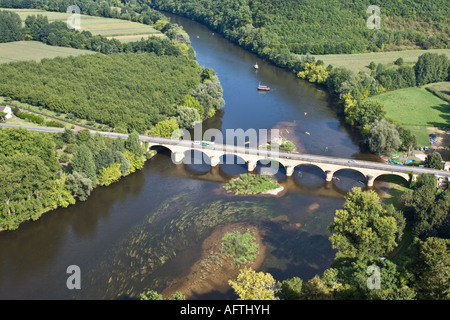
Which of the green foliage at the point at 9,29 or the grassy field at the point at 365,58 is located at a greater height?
the green foliage at the point at 9,29

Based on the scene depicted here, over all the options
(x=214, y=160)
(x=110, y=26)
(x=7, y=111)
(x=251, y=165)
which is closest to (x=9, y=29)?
(x=110, y=26)

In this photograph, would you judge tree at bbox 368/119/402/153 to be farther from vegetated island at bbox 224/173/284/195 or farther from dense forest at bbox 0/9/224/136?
dense forest at bbox 0/9/224/136

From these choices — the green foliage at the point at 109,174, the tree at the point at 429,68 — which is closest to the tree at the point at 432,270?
the green foliage at the point at 109,174

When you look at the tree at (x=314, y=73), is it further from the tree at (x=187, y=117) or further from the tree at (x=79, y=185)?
the tree at (x=79, y=185)

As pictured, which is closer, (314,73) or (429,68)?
(429,68)

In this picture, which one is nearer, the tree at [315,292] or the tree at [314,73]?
the tree at [315,292]

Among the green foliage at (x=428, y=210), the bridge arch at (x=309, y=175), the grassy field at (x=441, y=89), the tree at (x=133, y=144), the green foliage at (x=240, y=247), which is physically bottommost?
the green foliage at (x=240, y=247)

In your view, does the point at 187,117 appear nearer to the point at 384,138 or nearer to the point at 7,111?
the point at 7,111
